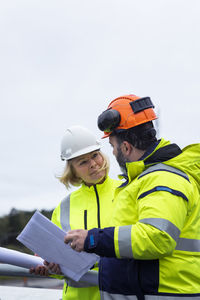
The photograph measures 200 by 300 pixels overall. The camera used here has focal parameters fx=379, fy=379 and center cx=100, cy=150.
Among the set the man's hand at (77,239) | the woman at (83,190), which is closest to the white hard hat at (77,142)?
the woman at (83,190)

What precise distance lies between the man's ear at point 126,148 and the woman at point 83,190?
0.98 metres

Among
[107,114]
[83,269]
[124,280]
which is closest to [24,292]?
[83,269]

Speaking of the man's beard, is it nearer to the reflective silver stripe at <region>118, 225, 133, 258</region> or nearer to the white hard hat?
the reflective silver stripe at <region>118, 225, 133, 258</region>

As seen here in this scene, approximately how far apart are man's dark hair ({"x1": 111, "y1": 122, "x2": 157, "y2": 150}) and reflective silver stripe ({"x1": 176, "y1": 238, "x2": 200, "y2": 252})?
0.55 metres

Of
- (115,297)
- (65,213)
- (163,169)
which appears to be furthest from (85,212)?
(163,169)

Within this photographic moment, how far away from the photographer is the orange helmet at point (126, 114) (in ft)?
7.18

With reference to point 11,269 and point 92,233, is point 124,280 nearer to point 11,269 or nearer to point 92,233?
point 92,233

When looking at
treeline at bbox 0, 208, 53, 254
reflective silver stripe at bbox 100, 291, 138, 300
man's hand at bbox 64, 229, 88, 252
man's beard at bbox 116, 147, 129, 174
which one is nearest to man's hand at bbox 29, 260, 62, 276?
reflective silver stripe at bbox 100, 291, 138, 300

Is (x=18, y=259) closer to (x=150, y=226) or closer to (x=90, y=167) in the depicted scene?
(x=90, y=167)

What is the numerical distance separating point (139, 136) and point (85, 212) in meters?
1.16

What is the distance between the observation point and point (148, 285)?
187 cm

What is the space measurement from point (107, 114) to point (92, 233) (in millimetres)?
710

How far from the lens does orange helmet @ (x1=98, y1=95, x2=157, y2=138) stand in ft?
7.18

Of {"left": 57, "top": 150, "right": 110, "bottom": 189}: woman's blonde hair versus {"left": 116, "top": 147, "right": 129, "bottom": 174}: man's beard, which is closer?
{"left": 116, "top": 147, "right": 129, "bottom": 174}: man's beard
